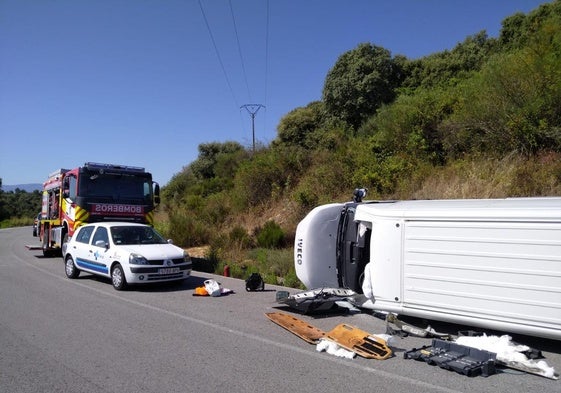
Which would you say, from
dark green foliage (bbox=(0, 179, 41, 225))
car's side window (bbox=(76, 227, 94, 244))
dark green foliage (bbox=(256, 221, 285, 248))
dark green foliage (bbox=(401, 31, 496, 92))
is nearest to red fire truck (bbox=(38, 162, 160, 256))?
car's side window (bbox=(76, 227, 94, 244))

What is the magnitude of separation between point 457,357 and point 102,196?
43.5 feet

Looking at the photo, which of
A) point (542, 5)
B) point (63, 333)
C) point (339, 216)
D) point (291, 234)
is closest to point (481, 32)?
point (542, 5)

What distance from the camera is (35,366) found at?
18.6 feet

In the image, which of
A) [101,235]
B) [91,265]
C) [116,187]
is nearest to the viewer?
[91,265]

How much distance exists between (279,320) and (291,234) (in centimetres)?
1154

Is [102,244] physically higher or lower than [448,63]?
lower

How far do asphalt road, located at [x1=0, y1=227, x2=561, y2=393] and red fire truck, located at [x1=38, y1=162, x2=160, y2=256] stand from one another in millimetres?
6096

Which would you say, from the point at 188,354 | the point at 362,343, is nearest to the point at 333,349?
the point at 362,343

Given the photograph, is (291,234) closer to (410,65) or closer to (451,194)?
(451,194)

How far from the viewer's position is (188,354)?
6.14 metres

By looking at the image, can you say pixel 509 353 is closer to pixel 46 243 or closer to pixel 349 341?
pixel 349 341

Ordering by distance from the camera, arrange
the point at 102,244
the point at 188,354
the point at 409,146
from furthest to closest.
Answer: the point at 409,146 → the point at 102,244 → the point at 188,354

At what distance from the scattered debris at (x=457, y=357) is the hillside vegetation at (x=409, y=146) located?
21.0 ft

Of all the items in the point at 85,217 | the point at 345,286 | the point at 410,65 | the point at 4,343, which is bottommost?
the point at 4,343
